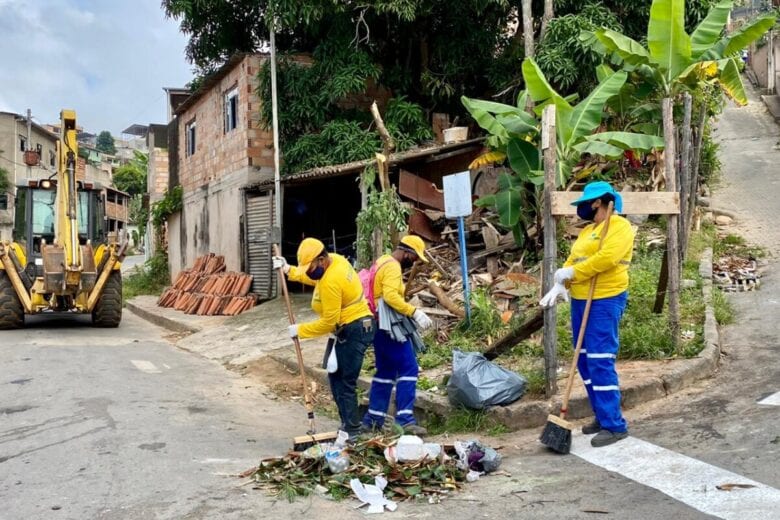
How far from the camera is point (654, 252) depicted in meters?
10.4

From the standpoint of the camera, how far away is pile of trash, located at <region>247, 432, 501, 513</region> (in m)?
4.63

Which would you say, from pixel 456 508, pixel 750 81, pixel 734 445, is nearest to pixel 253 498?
pixel 456 508

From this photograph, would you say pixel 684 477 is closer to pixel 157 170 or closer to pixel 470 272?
pixel 470 272

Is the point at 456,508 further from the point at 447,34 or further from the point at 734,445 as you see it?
the point at 447,34

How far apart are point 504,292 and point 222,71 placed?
10.0 metres

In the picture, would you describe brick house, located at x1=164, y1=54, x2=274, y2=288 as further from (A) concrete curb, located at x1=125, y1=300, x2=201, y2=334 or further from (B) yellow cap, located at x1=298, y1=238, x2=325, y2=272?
A: (B) yellow cap, located at x1=298, y1=238, x2=325, y2=272

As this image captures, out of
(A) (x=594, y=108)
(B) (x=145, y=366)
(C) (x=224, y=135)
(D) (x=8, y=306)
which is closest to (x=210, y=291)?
(C) (x=224, y=135)

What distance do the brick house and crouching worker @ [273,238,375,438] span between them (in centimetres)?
1027

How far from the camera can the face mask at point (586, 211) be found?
5531mm

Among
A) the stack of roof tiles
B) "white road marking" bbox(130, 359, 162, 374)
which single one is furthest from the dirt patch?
the stack of roof tiles

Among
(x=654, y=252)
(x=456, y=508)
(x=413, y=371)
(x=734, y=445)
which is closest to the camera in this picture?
(x=456, y=508)

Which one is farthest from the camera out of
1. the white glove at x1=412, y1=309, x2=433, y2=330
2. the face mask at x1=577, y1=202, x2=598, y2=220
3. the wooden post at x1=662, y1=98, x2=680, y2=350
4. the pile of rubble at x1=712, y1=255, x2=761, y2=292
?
the pile of rubble at x1=712, y1=255, x2=761, y2=292

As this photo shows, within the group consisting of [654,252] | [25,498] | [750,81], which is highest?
[750,81]

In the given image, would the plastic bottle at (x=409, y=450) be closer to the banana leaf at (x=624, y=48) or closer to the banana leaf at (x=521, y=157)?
the banana leaf at (x=521, y=157)
